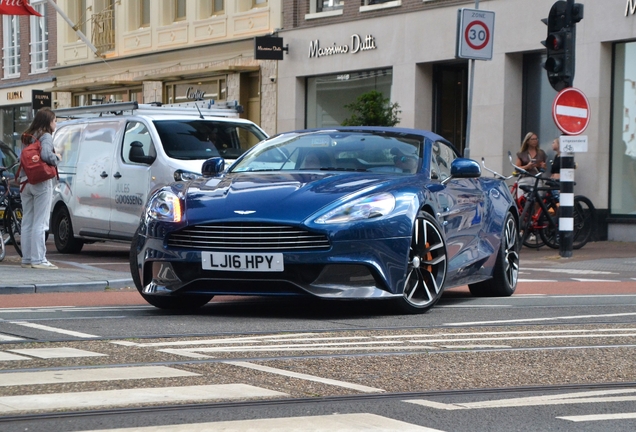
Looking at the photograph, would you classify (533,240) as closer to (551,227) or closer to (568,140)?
(551,227)

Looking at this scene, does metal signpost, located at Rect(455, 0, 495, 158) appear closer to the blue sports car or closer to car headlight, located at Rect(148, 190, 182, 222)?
the blue sports car

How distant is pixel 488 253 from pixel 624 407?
518 centimetres

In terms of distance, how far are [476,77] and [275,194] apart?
17099 mm

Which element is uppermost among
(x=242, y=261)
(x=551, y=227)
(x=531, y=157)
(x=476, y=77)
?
(x=476, y=77)

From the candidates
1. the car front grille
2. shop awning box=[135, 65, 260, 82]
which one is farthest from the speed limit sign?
shop awning box=[135, 65, 260, 82]

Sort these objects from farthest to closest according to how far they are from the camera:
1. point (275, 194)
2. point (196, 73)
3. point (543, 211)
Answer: point (196, 73) → point (543, 211) → point (275, 194)

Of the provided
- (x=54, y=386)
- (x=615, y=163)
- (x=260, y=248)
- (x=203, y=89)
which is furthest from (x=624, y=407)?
(x=203, y=89)

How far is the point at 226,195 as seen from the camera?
8594mm

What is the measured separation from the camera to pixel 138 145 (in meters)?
15.8

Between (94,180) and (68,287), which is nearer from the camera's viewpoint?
(68,287)

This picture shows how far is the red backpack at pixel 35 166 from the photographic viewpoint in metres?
13.5

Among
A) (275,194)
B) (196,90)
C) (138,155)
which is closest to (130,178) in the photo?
(138,155)

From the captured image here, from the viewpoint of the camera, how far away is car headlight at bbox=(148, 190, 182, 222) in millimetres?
8586

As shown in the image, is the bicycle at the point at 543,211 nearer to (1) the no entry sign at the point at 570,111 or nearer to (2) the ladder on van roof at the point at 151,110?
(1) the no entry sign at the point at 570,111
